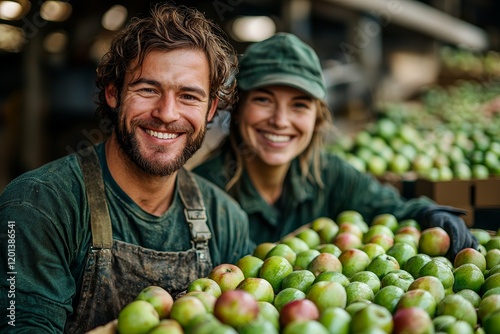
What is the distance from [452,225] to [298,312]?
153 cm

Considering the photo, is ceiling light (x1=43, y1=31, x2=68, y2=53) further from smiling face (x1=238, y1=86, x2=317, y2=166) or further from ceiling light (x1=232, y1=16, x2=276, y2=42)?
smiling face (x1=238, y1=86, x2=317, y2=166)

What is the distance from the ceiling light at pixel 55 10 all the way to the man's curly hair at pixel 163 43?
6017 millimetres

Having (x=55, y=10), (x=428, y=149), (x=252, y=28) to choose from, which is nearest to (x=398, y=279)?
(x=428, y=149)

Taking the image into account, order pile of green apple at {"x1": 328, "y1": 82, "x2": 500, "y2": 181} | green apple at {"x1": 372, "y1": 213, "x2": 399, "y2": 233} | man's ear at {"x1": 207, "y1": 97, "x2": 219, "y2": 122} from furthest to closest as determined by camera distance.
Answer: pile of green apple at {"x1": 328, "y1": 82, "x2": 500, "y2": 181}
green apple at {"x1": 372, "y1": 213, "x2": 399, "y2": 233}
man's ear at {"x1": 207, "y1": 97, "x2": 219, "y2": 122}

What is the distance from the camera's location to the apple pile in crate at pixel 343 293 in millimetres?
1616

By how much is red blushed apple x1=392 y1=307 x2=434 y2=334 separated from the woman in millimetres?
1494

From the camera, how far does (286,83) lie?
3281 millimetres

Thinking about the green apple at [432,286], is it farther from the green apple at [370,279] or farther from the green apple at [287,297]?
the green apple at [287,297]

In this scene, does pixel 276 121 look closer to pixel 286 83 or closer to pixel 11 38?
pixel 286 83

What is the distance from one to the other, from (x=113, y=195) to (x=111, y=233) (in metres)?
0.23

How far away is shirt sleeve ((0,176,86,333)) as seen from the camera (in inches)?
76.2

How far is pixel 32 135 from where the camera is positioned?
27.9 ft

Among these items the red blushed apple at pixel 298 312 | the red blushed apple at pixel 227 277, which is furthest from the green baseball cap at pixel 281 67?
the red blushed apple at pixel 298 312

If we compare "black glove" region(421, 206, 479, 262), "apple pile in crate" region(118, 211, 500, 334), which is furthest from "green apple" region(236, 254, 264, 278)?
"black glove" region(421, 206, 479, 262)
